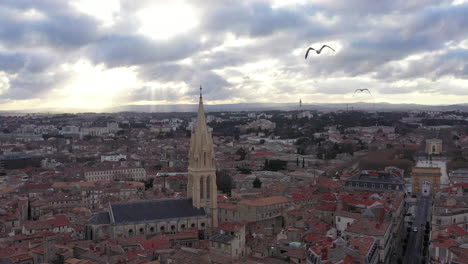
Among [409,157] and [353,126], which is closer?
[409,157]

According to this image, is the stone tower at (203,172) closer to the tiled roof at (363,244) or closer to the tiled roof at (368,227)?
the tiled roof at (368,227)

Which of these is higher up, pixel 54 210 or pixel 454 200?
pixel 454 200

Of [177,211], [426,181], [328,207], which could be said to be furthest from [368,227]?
[426,181]

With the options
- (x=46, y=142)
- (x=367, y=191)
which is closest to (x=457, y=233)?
(x=367, y=191)

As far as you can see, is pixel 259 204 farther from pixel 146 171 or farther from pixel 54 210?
pixel 146 171

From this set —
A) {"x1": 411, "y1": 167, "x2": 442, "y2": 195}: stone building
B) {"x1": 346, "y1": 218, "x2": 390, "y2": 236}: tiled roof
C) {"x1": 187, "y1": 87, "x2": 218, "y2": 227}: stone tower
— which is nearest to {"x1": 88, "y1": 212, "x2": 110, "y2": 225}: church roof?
{"x1": 187, "y1": 87, "x2": 218, "y2": 227}: stone tower

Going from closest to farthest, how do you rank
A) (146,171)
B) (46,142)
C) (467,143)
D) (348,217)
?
(348,217), (146,171), (467,143), (46,142)

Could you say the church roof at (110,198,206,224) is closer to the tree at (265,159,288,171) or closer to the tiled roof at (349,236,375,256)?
the tiled roof at (349,236,375,256)

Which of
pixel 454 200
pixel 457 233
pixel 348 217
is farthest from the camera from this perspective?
pixel 454 200
